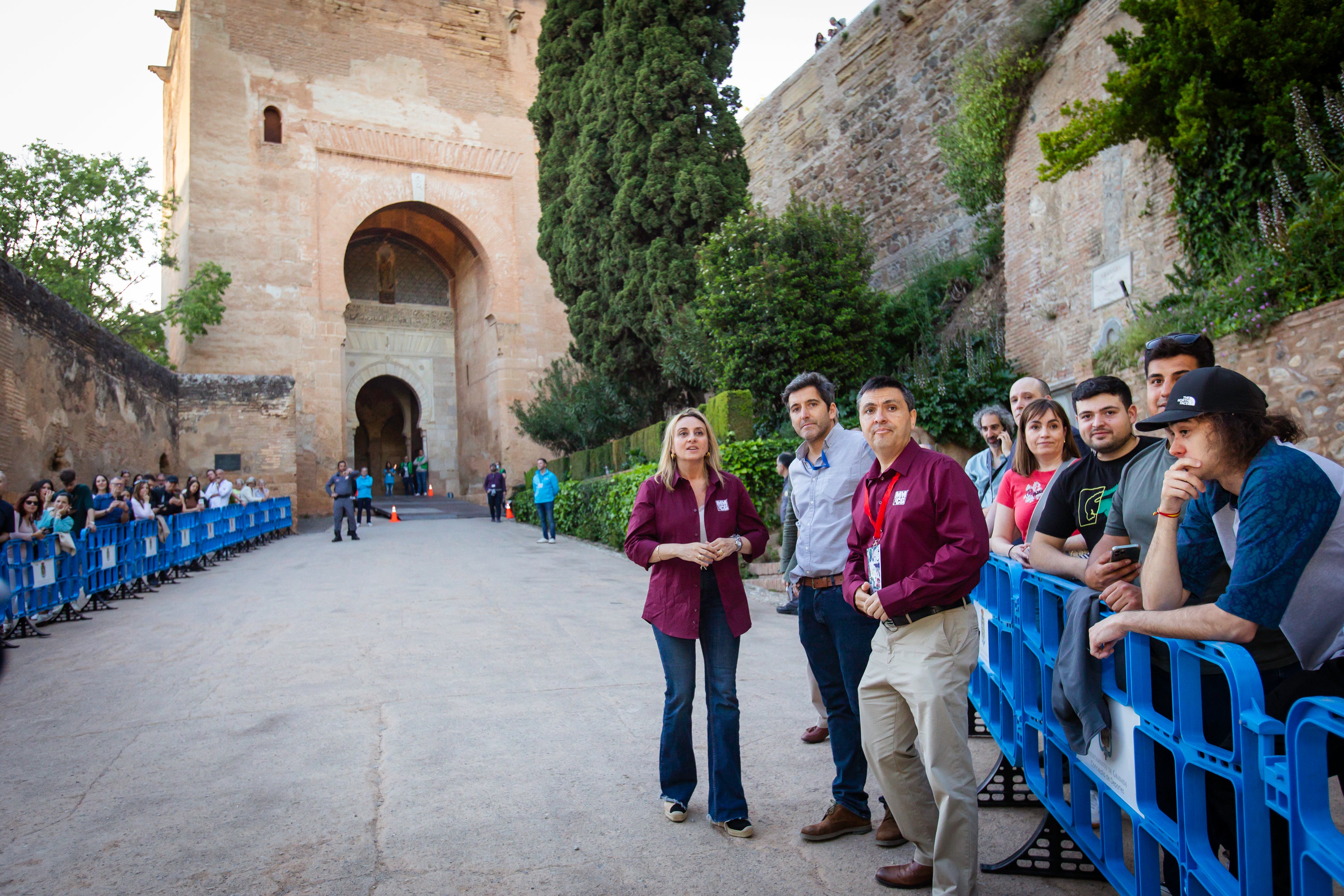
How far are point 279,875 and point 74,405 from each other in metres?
13.8

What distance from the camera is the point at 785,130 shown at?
2098 cm

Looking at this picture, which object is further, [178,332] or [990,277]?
[178,332]

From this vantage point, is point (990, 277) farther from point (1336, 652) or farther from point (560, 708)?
point (1336, 652)

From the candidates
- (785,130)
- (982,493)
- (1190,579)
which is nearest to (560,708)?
(982,493)

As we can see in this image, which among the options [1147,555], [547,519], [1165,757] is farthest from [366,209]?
[1165,757]

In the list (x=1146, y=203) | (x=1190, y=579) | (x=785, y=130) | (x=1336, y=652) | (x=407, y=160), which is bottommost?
(x=1336, y=652)

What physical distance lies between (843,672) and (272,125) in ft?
95.4

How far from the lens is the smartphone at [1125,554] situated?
2.61 metres

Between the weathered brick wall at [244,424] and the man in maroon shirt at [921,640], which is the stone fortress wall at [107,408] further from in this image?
the man in maroon shirt at [921,640]

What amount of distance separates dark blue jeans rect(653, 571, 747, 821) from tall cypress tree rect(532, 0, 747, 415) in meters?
11.7

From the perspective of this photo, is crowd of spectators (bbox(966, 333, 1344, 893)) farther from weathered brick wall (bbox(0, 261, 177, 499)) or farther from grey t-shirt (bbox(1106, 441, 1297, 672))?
weathered brick wall (bbox(0, 261, 177, 499))

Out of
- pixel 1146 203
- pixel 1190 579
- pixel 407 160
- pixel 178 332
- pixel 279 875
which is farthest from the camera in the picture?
pixel 407 160

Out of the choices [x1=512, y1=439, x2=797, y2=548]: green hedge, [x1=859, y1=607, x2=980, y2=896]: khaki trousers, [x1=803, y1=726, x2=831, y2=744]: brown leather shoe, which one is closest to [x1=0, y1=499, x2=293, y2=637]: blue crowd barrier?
[x1=512, y1=439, x2=797, y2=548]: green hedge

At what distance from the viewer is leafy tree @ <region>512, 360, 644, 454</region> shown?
60.8 ft
